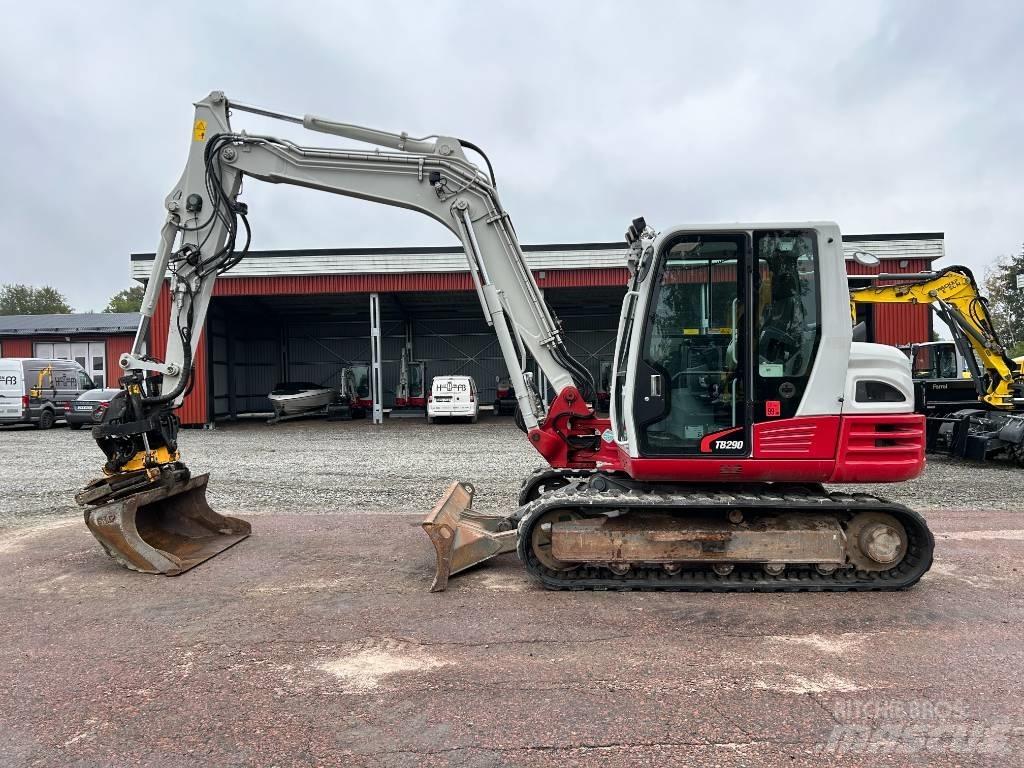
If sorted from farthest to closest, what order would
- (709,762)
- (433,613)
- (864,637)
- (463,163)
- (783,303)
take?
(463,163) < (783,303) < (433,613) < (864,637) < (709,762)

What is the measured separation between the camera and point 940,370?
560 inches

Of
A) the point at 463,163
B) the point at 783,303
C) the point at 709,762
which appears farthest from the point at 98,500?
the point at 783,303

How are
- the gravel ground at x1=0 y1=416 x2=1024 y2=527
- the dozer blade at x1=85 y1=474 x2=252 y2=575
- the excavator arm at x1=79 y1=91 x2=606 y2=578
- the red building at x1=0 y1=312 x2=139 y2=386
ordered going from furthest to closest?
the red building at x1=0 y1=312 x2=139 y2=386 → the gravel ground at x1=0 y1=416 x2=1024 y2=527 → the excavator arm at x1=79 y1=91 x2=606 y2=578 → the dozer blade at x1=85 y1=474 x2=252 y2=575

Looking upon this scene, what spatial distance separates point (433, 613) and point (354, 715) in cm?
135

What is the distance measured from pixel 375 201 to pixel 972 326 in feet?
37.6

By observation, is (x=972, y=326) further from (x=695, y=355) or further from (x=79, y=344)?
(x=79, y=344)

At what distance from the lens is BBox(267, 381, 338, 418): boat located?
24875 millimetres

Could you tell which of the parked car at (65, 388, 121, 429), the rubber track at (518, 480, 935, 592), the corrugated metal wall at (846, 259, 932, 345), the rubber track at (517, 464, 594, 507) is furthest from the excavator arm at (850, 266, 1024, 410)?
the parked car at (65, 388, 121, 429)

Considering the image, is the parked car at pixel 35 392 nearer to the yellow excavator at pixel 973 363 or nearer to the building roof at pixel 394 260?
the building roof at pixel 394 260

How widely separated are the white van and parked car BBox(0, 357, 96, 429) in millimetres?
11956

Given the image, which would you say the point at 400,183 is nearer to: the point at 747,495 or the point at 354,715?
the point at 747,495

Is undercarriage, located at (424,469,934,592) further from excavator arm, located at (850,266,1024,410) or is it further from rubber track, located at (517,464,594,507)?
excavator arm, located at (850,266,1024,410)

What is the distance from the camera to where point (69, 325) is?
3159 centimetres

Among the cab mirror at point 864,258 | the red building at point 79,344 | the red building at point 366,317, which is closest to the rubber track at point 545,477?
the cab mirror at point 864,258
